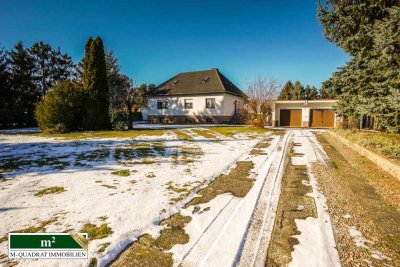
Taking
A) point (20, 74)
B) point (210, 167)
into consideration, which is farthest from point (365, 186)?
point (20, 74)

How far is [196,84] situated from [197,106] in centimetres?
346

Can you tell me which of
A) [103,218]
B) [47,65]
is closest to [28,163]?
[103,218]

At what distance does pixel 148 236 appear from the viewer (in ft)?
9.65

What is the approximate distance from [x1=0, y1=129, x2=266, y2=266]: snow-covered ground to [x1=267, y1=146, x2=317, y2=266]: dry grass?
835 mm

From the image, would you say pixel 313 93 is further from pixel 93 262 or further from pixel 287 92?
pixel 93 262

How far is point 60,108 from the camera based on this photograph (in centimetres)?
1734

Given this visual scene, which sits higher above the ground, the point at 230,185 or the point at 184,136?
the point at 184,136

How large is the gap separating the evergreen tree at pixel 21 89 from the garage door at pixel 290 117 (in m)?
29.9

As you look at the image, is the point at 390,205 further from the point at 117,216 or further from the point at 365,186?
the point at 117,216

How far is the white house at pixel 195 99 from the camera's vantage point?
28.9m

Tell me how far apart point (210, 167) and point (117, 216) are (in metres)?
3.55

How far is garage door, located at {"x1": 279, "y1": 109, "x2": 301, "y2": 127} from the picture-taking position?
25969 mm

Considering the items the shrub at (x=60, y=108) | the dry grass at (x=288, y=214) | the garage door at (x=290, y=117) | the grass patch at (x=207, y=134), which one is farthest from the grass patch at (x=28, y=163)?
the garage door at (x=290, y=117)

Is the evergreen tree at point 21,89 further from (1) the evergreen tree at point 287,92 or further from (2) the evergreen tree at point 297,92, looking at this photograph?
(2) the evergreen tree at point 297,92
